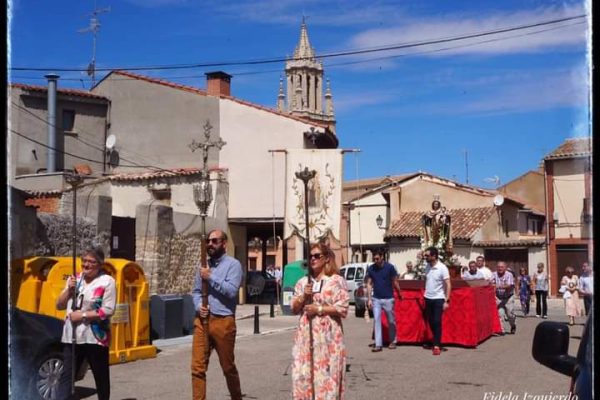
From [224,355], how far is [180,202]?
1926 cm

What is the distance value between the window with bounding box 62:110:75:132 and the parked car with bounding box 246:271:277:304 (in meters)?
8.87

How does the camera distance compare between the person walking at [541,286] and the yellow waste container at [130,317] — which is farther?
the person walking at [541,286]

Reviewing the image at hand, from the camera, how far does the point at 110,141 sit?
27375 millimetres

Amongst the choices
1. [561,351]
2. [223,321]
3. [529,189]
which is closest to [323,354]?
[223,321]

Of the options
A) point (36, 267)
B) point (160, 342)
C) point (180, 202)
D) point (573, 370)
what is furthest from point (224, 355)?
point (180, 202)

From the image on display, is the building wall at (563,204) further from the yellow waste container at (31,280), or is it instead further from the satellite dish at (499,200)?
the yellow waste container at (31,280)

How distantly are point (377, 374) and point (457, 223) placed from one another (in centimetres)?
2803

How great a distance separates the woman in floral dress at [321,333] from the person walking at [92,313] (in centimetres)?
186

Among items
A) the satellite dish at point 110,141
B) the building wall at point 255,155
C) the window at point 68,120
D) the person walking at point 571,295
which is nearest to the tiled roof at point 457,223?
the building wall at point 255,155

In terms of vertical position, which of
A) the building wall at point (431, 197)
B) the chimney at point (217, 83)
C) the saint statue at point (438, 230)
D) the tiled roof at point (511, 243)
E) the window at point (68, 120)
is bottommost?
the tiled roof at point (511, 243)

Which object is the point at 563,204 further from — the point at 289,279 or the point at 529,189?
the point at 529,189

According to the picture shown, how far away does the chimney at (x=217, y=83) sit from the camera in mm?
29172

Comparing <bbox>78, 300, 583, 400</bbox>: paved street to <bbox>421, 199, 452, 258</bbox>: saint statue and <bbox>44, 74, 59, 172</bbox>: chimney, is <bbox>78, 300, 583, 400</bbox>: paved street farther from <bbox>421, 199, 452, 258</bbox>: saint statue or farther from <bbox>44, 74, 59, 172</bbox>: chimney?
<bbox>44, 74, 59, 172</bbox>: chimney

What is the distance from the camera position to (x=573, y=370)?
366cm
